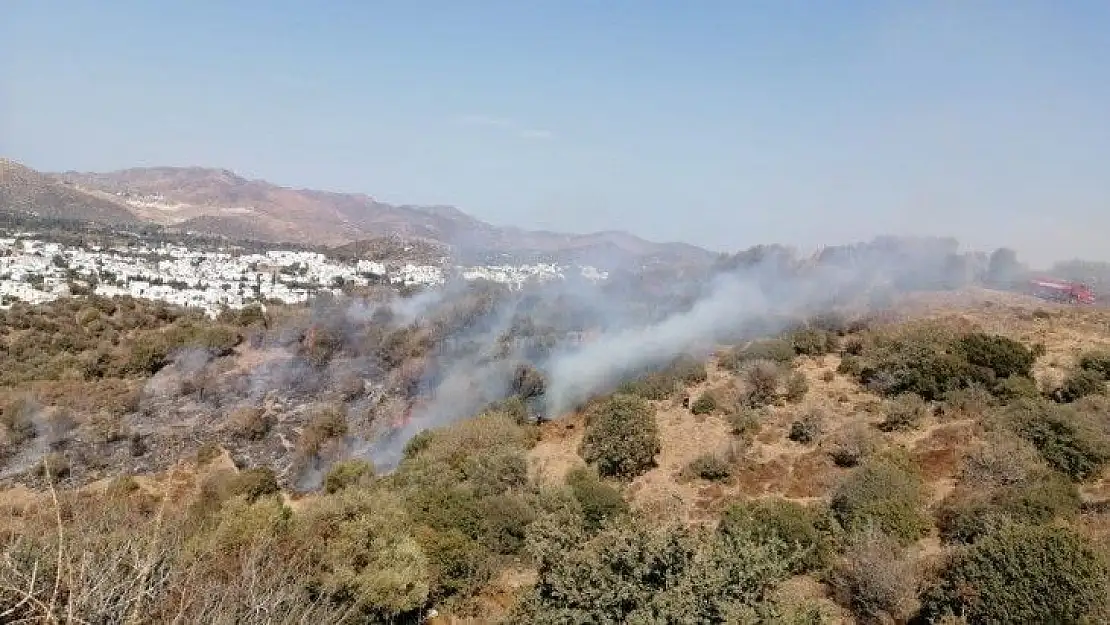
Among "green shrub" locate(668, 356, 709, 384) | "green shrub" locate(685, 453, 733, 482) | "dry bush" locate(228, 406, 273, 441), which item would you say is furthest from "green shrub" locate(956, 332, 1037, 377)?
"dry bush" locate(228, 406, 273, 441)

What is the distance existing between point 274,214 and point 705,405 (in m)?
134

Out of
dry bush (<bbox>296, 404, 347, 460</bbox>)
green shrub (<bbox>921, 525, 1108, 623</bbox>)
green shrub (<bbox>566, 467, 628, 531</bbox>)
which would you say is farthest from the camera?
dry bush (<bbox>296, 404, 347, 460</bbox>)

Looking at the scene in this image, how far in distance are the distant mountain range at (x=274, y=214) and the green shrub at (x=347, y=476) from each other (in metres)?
47.3

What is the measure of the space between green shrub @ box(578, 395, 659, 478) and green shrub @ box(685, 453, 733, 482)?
4.14 feet

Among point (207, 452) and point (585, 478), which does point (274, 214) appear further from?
point (585, 478)

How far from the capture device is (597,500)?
52.3ft

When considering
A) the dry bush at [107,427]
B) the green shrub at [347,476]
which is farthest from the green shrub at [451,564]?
the dry bush at [107,427]

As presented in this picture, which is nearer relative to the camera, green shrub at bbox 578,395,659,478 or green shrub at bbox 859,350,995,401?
green shrub at bbox 578,395,659,478

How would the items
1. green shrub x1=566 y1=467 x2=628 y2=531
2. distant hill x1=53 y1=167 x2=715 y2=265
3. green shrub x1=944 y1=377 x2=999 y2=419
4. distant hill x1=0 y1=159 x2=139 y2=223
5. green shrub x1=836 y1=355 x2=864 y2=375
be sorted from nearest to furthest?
green shrub x1=566 y1=467 x2=628 y2=531 → green shrub x1=944 y1=377 x2=999 y2=419 → green shrub x1=836 y1=355 x2=864 y2=375 → distant hill x1=0 y1=159 x2=139 y2=223 → distant hill x1=53 y1=167 x2=715 y2=265

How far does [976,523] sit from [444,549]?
9.67m

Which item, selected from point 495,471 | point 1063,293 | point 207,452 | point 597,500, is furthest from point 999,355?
point 207,452

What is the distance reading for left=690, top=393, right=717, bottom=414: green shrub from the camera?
20.6m

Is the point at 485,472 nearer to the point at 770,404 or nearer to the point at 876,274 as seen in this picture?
the point at 770,404

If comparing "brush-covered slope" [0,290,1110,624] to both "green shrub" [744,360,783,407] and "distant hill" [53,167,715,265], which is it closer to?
"green shrub" [744,360,783,407]
